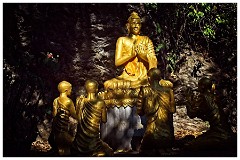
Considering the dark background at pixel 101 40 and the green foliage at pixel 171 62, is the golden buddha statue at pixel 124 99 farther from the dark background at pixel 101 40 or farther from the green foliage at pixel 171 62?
the green foliage at pixel 171 62

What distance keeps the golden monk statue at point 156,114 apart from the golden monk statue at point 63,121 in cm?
114

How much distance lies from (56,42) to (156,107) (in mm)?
4180

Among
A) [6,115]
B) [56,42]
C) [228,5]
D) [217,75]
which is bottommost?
[6,115]

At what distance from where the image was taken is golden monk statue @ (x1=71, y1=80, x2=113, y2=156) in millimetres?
6281

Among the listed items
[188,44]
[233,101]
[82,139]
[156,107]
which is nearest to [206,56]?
[188,44]

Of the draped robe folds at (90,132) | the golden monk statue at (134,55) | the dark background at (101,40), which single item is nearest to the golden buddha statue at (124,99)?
the golden monk statue at (134,55)

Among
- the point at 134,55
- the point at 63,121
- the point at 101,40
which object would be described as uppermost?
the point at 101,40

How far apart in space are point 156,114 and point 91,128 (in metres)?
1.03

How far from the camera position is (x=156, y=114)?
6523 millimetres

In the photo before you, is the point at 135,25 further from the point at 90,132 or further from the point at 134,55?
the point at 90,132

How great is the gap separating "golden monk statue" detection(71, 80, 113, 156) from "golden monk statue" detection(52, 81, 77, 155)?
15 cm

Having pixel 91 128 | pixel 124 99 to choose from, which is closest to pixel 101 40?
pixel 124 99

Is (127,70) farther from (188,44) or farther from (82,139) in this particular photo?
(188,44)

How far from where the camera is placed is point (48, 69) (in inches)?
382
